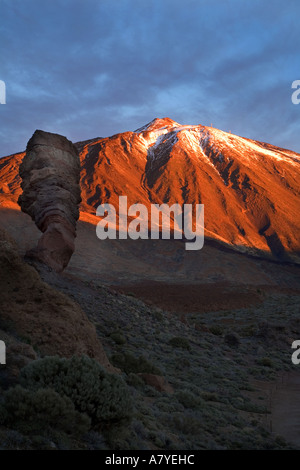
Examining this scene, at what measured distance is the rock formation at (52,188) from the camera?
2003 centimetres

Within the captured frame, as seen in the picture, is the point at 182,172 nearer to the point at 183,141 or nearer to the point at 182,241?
the point at 183,141

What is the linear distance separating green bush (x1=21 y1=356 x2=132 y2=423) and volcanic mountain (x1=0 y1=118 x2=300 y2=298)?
45940 mm

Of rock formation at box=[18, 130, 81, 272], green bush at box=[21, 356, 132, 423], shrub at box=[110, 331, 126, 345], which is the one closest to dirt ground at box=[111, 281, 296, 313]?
rock formation at box=[18, 130, 81, 272]

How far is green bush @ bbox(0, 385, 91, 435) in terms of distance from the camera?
5238 mm

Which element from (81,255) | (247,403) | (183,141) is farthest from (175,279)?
(183,141)

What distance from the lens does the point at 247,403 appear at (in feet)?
36.3

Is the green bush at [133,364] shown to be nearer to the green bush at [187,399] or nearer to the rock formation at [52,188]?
the green bush at [187,399]

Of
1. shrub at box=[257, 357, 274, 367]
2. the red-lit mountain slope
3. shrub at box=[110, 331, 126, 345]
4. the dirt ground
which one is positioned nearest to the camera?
shrub at box=[110, 331, 126, 345]

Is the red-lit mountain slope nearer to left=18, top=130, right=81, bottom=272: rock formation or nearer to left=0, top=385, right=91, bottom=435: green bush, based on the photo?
left=18, top=130, right=81, bottom=272: rock formation

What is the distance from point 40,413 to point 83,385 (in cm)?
86

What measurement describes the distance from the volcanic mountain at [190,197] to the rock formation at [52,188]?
31.7 metres

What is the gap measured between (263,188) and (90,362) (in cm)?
10960
